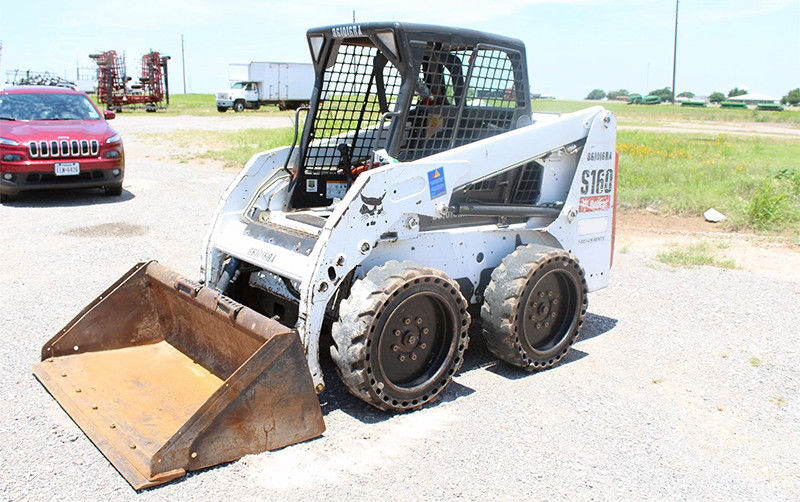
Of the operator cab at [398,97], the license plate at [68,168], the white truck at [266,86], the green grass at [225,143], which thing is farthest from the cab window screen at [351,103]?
the white truck at [266,86]

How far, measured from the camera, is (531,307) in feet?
16.2

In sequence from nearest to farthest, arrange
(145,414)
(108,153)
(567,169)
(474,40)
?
(145,414) → (474,40) → (567,169) → (108,153)

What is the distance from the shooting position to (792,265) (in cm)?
851

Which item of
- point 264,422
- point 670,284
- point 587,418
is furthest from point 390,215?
point 670,284

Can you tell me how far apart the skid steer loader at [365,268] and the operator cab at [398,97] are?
0.01m

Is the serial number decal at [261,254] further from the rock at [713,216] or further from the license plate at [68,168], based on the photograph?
the rock at [713,216]

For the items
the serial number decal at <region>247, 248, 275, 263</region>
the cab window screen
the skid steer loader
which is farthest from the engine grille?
the serial number decal at <region>247, 248, 275, 263</region>

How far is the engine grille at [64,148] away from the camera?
10.9 metres

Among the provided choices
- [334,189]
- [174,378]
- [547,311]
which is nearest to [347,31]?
[334,189]

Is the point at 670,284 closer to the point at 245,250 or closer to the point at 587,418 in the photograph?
the point at 587,418

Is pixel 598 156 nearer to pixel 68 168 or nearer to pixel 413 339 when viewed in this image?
pixel 413 339

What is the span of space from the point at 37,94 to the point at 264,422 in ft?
34.9

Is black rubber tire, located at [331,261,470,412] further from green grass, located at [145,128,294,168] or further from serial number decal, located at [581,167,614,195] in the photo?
green grass, located at [145,128,294,168]

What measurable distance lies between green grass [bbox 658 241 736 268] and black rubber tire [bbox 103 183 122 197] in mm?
8583
